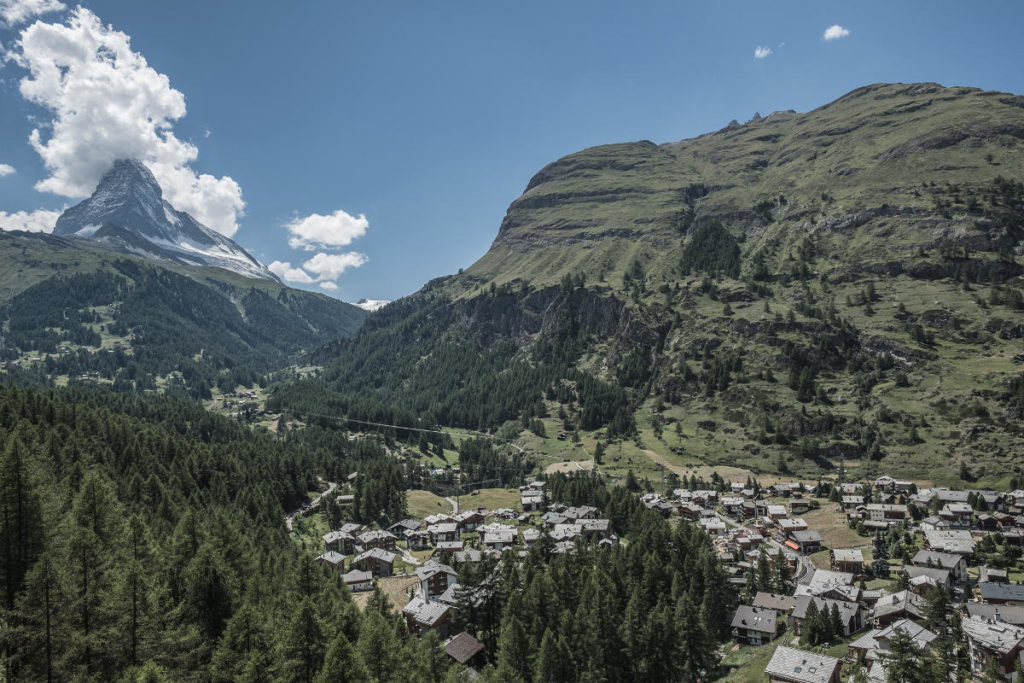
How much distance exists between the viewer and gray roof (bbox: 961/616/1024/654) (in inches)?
2266

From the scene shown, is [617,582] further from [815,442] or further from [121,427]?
[815,442]

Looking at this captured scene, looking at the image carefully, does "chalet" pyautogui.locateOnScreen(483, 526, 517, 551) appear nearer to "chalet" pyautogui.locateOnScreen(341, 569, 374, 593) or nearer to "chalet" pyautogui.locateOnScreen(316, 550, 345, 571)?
"chalet" pyautogui.locateOnScreen(341, 569, 374, 593)

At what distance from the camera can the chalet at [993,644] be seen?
57125 millimetres

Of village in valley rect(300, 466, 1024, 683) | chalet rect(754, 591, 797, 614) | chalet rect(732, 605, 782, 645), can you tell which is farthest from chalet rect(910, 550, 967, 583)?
chalet rect(732, 605, 782, 645)

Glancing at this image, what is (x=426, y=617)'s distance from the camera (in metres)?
79.8

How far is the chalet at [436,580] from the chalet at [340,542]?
105 feet

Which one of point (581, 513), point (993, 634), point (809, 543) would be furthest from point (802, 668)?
point (581, 513)

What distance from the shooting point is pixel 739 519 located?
144375 millimetres

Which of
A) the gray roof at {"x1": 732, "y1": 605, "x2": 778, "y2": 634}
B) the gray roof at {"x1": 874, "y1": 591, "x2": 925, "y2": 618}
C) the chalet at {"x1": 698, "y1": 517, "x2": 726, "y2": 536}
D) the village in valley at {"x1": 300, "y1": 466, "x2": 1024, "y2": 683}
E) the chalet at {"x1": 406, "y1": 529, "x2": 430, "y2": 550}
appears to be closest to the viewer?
the village in valley at {"x1": 300, "y1": 466, "x2": 1024, "y2": 683}

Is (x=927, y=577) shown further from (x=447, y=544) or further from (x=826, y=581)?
(x=447, y=544)

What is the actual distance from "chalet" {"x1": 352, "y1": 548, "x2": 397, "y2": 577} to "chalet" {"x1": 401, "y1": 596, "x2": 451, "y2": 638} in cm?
2387

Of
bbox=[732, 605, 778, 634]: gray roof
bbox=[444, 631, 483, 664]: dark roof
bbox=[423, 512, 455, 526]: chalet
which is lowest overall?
bbox=[732, 605, 778, 634]: gray roof

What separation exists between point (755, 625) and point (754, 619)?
1.10 m

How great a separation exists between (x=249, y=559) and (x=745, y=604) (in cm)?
7159
